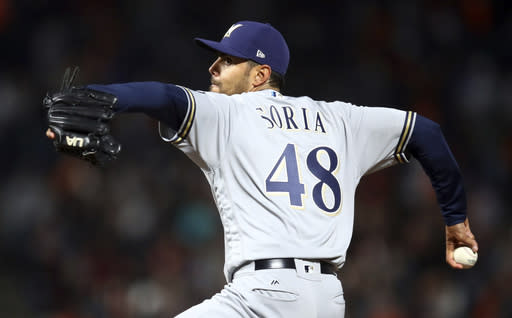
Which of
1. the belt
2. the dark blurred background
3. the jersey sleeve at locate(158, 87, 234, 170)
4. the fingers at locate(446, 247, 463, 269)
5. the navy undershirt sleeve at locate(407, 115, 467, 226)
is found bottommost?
the dark blurred background

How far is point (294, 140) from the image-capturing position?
2578mm

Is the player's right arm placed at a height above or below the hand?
above

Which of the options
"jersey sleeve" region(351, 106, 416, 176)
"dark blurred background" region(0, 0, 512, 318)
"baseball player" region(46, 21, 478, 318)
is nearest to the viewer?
"baseball player" region(46, 21, 478, 318)

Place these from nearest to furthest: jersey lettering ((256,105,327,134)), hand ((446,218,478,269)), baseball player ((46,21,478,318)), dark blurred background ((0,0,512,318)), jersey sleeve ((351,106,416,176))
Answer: baseball player ((46,21,478,318))
jersey lettering ((256,105,327,134))
jersey sleeve ((351,106,416,176))
hand ((446,218,478,269))
dark blurred background ((0,0,512,318))

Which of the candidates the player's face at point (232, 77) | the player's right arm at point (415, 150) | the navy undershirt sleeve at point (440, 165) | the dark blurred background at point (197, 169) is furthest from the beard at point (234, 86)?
the dark blurred background at point (197, 169)

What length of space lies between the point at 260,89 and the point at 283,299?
0.94 m

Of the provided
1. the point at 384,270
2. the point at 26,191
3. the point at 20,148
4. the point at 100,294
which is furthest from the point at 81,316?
the point at 384,270

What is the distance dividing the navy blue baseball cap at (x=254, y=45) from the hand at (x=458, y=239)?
3.21 ft

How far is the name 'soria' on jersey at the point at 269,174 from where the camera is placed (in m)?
2.46

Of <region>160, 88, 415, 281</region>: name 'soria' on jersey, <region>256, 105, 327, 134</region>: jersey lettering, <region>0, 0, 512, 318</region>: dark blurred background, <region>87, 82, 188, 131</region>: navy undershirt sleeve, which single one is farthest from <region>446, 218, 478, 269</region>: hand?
<region>0, 0, 512, 318</region>: dark blurred background

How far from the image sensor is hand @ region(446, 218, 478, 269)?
2951 mm

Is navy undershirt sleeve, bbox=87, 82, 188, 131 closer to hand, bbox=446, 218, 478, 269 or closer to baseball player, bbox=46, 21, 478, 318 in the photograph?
baseball player, bbox=46, 21, 478, 318

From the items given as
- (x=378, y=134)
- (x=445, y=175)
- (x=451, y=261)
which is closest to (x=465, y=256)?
(x=451, y=261)

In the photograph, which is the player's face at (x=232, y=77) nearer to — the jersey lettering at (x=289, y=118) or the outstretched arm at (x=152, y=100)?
the jersey lettering at (x=289, y=118)
